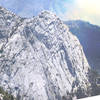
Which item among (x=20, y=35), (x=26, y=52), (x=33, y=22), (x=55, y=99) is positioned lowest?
(x=55, y=99)

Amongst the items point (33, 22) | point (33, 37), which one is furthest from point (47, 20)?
point (33, 37)

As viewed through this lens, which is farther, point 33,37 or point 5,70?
point 33,37

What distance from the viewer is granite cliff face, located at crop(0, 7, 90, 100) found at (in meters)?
130

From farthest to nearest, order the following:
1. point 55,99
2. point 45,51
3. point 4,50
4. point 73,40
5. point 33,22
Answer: point 73,40 < point 33,22 < point 45,51 < point 4,50 < point 55,99

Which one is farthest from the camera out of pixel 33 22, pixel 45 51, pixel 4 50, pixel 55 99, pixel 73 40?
pixel 73 40

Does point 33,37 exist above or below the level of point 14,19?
below

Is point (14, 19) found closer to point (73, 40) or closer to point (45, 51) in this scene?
point (45, 51)

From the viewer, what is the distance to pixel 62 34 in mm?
173000

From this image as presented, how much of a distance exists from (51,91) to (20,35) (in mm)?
42570

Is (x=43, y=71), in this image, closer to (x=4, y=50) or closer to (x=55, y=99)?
(x=55, y=99)

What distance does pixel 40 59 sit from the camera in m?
145

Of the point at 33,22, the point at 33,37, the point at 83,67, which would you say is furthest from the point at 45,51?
the point at 83,67

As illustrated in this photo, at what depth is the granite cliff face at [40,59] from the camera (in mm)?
130375

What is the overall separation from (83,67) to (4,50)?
62.8m
